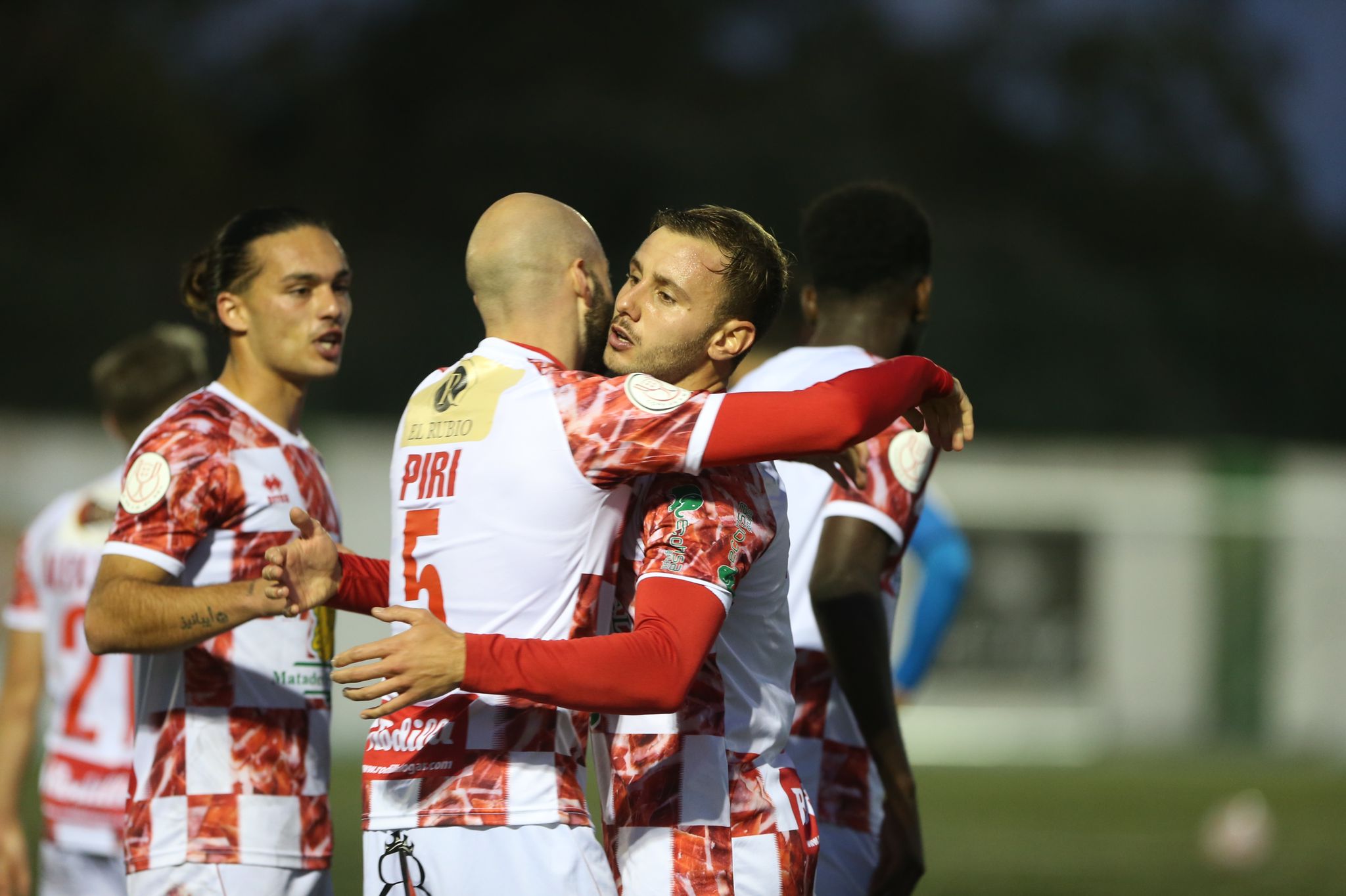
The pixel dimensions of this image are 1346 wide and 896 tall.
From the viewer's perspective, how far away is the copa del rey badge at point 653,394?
315 cm

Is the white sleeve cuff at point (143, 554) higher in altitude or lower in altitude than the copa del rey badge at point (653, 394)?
lower

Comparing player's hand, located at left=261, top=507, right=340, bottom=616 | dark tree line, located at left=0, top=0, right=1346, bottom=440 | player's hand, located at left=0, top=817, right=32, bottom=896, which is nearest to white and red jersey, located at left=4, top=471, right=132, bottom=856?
player's hand, located at left=0, top=817, right=32, bottom=896

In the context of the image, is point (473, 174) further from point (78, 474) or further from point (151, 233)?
point (78, 474)

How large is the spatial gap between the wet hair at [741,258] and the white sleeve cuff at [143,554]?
1.40m

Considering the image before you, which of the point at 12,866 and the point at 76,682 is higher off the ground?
the point at 76,682

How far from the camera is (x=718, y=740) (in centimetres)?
336

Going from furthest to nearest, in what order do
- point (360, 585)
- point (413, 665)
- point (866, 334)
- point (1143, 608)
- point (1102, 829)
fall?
point (1143, 608), point (1102, 829), point (866, 334), point (360, 585), point (413, 665)

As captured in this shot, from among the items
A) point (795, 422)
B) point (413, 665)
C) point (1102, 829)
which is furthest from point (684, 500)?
point (1102, 829)

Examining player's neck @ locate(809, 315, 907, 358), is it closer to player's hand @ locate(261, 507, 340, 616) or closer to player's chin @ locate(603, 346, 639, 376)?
player's chin @ locate(603, 346, 639, 376)

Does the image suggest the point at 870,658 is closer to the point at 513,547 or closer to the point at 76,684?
the point at 513,547

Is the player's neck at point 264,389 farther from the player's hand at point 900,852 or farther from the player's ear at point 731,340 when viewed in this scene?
the player's hand at point 900,852

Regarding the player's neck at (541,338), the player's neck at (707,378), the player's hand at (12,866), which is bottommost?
the player's hand at (12,866)

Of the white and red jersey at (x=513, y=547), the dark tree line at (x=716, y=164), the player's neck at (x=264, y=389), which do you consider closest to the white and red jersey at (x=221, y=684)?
the player's neck at (x=264, y=389)

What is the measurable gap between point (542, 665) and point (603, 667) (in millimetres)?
109
